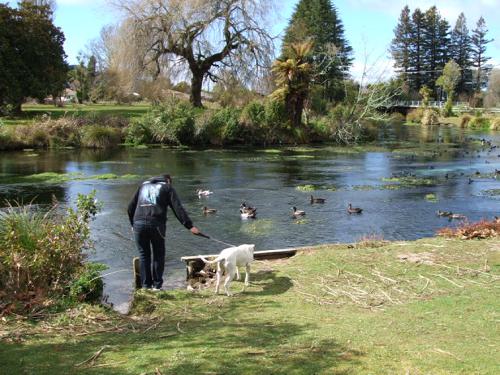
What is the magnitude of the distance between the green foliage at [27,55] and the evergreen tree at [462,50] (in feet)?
256

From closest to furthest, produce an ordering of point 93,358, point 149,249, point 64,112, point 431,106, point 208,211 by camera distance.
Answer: point 93,358
point 149,249
point 208,211
point 64,112
point 431,106

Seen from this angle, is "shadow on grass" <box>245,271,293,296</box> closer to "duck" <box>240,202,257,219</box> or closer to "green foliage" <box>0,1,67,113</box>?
"duck" <box>240,202,257,219</box>

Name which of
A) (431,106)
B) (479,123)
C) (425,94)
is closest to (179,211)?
(479,123)

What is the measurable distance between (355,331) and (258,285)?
9.77 ft

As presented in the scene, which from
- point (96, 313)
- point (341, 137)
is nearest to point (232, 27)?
point (341, 137)

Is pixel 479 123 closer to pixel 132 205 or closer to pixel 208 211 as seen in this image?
pixel 208 211

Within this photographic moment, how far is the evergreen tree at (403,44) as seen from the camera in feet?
341

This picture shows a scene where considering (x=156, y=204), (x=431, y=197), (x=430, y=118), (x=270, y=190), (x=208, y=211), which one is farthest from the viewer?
(x=430, y=118)

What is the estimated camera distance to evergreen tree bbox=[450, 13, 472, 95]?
105 m

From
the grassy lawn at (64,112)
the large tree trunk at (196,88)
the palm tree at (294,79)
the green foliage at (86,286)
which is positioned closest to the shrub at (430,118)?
the palm tree at (294,79)

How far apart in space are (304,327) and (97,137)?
3749cm

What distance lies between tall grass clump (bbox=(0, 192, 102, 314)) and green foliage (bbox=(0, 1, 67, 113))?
43.0 m

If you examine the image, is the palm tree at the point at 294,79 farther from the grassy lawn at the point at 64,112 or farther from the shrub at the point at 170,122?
the grassy lawn at the point at 64,112

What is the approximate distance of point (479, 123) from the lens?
2911 inches
